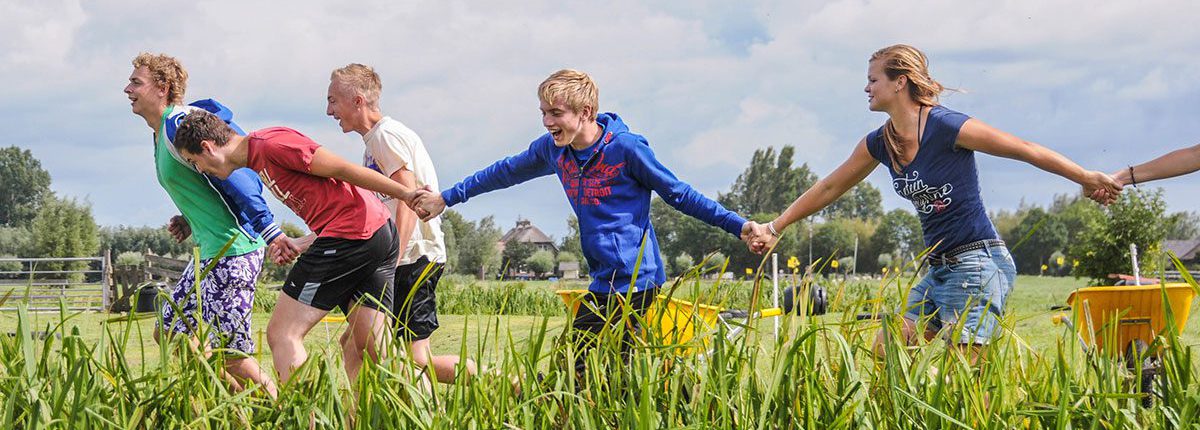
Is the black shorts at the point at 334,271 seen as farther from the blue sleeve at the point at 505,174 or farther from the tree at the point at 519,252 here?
the tree at the point at 519,252

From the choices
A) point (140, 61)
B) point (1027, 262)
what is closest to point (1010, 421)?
point (140, 61)

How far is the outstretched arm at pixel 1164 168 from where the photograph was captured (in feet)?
11.5

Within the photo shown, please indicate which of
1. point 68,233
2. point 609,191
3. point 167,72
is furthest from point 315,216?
point 68,233

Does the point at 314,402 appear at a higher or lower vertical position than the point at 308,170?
lower

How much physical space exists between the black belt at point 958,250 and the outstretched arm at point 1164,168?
1.56ft

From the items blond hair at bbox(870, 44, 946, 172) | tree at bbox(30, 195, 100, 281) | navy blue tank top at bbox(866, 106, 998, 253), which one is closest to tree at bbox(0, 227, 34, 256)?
tree at bbox(30, 195, 100, 281)

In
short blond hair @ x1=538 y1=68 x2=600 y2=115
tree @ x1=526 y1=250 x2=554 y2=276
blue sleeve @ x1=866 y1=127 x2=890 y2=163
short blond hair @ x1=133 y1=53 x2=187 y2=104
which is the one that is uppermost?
tree @ x1=526 y1=250 x2=554 y2=276

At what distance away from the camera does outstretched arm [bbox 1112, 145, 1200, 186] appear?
138 inches

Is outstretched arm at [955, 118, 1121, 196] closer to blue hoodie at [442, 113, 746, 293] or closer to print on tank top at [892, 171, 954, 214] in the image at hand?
print on tank top at [892, 171, 954, 214]

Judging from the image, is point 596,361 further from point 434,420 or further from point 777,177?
point 777,177

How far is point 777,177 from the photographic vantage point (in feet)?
249

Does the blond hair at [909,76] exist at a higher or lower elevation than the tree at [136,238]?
lower

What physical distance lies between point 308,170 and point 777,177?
73353 mm

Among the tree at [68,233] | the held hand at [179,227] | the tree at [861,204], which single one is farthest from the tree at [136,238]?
the held hand at [179,227]
